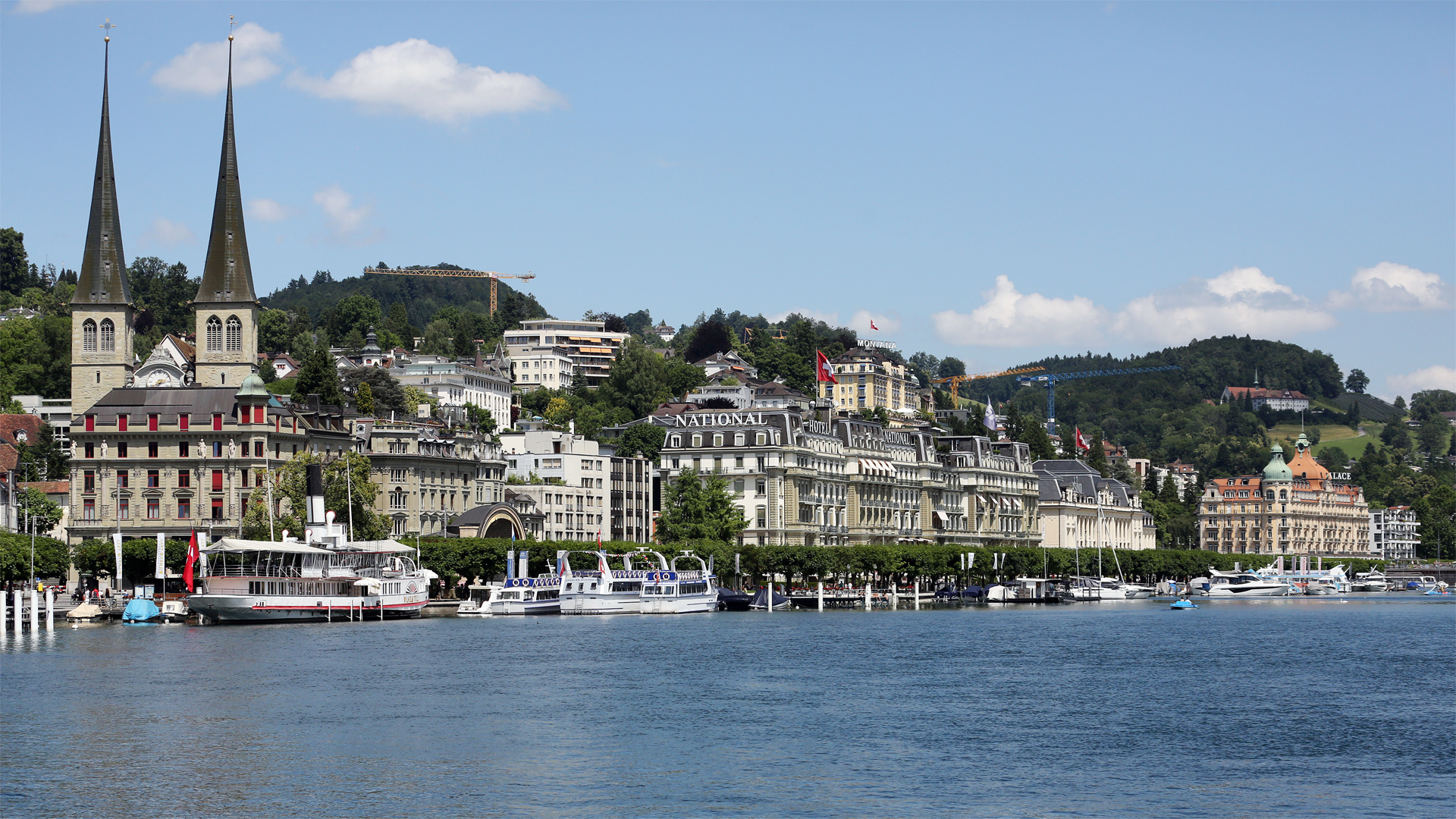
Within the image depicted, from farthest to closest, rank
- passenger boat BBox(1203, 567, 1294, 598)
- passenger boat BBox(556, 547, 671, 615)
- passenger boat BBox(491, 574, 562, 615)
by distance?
1. passenger boat BBox(1203, 567, 1294, 598)
2. passenger boat BBox(556, 547, 671, 615)
3. passenger boat BBox(491, 574, 562, 615)

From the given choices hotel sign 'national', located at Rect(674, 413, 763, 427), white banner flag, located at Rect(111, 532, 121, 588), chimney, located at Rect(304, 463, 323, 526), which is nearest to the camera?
white banner flag, located at Rect(111, 532, 121, 588)

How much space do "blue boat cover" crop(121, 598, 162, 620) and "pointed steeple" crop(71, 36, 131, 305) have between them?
39742 mm

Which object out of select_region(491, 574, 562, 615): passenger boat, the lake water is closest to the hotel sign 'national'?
select_region(491, 574, 562, 615): passenger boat

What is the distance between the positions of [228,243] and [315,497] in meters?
35.1

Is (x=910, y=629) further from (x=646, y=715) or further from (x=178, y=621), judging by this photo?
(x=646, y=715)

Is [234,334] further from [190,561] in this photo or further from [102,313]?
[190,561]

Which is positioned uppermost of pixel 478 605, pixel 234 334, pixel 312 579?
pixel 234 334

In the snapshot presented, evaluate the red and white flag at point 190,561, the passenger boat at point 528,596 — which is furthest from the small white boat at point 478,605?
the red and white flag at point 190,561

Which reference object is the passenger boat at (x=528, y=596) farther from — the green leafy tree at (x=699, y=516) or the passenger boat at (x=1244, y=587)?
the passenger boat at (x=1244, y=587)

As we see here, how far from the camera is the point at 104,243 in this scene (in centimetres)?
13212

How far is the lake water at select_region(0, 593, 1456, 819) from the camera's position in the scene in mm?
41938

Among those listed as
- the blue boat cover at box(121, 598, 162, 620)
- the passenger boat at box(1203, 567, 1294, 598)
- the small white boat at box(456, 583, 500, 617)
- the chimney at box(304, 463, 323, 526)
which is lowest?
the passenger boat at box(1203, 567, 1294, 598)

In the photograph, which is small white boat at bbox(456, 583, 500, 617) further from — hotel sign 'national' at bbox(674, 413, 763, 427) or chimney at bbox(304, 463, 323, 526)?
hotel sign 'national' at bbox(674, 413, 763, 427)

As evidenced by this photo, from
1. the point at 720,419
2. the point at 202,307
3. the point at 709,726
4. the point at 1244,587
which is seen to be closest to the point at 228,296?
the point at 202,307
